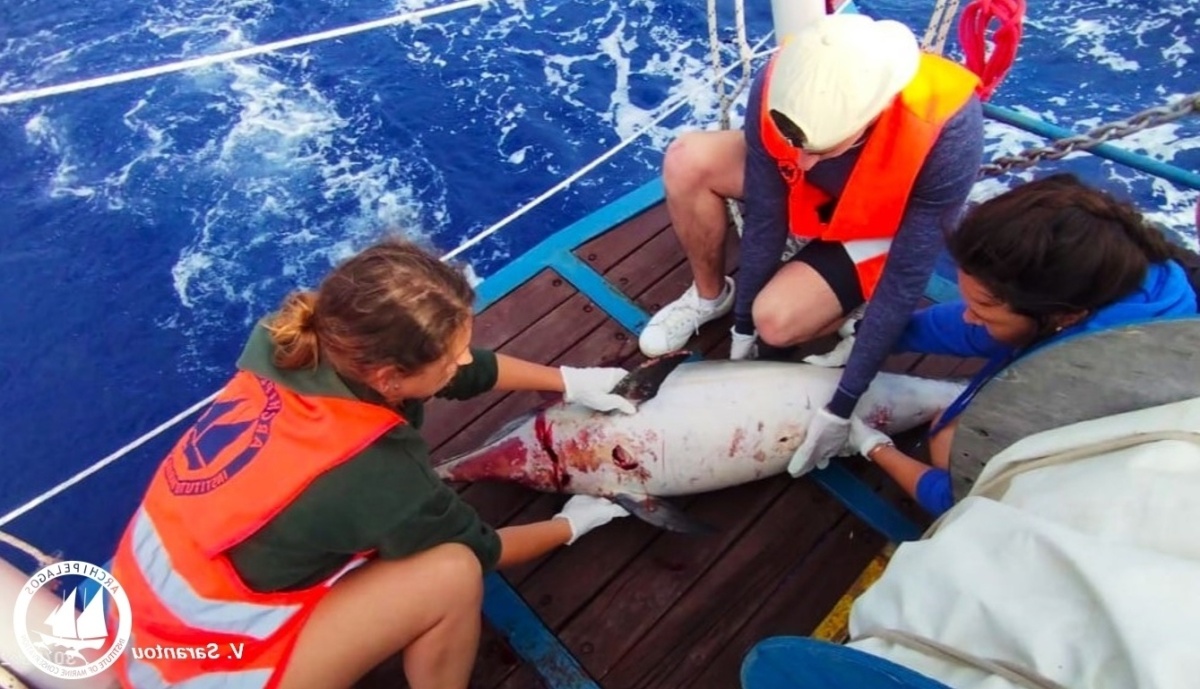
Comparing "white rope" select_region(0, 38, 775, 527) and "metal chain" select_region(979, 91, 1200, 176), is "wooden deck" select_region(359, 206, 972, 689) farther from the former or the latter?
"white rope" select_region(0, 38, 775, 527)

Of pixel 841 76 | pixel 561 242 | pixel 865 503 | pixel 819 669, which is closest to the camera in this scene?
pixel 819 669

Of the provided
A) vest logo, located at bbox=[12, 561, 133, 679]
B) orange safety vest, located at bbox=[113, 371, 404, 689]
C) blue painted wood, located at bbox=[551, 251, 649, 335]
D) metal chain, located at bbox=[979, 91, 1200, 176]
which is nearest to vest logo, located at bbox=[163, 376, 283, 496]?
orange safety vest, located at bbox=[113, 371, 404, 689]

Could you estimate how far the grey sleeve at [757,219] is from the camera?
2.49 m

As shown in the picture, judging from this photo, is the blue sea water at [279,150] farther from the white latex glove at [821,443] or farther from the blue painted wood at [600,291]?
the white latex glove at [821,443]

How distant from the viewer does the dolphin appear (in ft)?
8.49

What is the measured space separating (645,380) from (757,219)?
63cm

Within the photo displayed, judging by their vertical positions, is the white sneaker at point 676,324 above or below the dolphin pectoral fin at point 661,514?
above

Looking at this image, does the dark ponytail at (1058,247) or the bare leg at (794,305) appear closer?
the dark ponytail at (1058,247)

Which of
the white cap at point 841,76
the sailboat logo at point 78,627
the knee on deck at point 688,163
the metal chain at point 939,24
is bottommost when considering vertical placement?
the sailboat logo at point 78,627

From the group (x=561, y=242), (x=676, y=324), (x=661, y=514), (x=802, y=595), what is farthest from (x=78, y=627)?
(x=561, y=242)

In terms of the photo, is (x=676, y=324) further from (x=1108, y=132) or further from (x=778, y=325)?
(x=1108, y=132)

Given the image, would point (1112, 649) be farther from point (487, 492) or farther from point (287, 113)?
point (287, 113)

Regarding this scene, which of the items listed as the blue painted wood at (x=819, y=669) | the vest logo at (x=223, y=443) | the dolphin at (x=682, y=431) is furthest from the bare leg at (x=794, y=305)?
the vest logo at (x=223, y=443)

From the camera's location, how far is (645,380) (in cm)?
269
